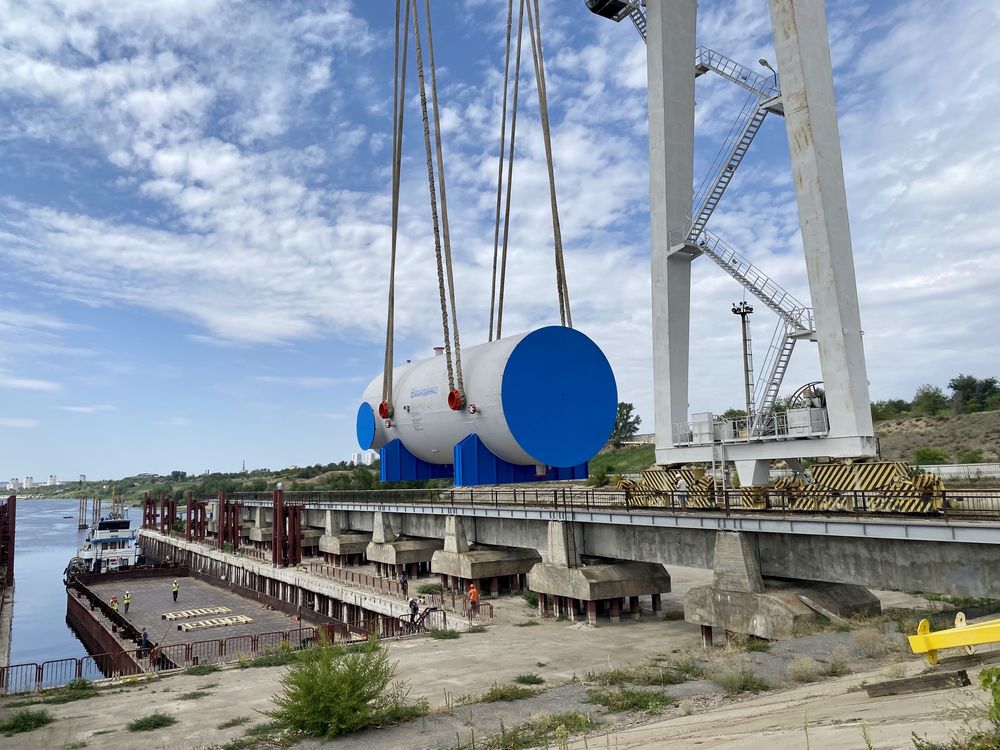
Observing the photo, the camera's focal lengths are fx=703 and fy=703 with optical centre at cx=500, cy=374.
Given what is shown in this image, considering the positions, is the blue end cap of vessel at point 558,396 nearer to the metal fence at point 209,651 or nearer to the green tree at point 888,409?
the metal fence at point 209,651

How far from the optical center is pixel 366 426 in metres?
40.1

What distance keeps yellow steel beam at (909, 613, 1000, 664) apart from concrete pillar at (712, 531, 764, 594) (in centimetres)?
885

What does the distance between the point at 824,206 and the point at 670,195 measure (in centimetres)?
823

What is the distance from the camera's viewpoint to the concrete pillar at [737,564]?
61.6 feet

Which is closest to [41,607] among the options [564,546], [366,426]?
[366,426]

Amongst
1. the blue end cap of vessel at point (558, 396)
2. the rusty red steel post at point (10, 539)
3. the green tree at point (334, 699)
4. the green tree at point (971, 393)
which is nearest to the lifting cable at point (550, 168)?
the blue end cap of vessel at point (558, 396)

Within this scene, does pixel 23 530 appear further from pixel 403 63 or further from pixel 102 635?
pixel 403 63

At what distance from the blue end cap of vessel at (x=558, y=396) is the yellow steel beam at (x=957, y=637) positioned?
19.1 metres

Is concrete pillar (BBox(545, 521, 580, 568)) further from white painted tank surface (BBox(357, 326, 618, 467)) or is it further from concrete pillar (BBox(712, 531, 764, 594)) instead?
concrete pillar (BBox(712, 531, 764, 594))

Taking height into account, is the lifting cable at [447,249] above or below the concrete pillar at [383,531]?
above

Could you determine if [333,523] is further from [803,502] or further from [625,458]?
[625,458]

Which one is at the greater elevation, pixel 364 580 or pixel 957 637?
pixel 957 637

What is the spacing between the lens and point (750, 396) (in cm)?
2798

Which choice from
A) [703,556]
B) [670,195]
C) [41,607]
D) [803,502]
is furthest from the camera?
[41,607]
